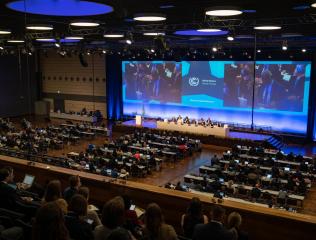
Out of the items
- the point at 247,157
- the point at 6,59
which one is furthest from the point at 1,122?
the point at 247,157

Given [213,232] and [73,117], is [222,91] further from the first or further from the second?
[213,232]

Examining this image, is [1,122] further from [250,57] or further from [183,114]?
[250,57]

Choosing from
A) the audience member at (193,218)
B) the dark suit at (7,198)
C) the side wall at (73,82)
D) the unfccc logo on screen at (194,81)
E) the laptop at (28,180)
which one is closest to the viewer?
the audience member at (193,218)

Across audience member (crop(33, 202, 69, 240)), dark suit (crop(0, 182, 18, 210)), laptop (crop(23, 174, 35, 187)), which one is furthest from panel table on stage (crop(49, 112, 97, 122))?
audience member (crop(33, 202, 69, 240))

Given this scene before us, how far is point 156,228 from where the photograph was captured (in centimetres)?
341

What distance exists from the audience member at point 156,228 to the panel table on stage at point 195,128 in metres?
17.3

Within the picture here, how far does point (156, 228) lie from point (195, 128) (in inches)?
720

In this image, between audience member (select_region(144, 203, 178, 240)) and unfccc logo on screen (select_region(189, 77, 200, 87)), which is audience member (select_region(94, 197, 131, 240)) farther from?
unfccc logo on screen (select_region(189, 77, 200, 87))

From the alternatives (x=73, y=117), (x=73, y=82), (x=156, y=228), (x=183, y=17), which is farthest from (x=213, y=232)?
(x=73, y=82)

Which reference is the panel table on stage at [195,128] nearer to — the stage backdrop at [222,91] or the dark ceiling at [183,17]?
the stage backdrop at [222,91]

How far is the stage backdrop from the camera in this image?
834 inches

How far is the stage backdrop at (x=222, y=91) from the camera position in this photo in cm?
2117

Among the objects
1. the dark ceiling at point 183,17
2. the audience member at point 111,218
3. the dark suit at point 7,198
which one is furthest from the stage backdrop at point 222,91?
the audience member at point 111,218

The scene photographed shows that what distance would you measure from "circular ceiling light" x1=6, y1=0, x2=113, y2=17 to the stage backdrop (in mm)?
12506
